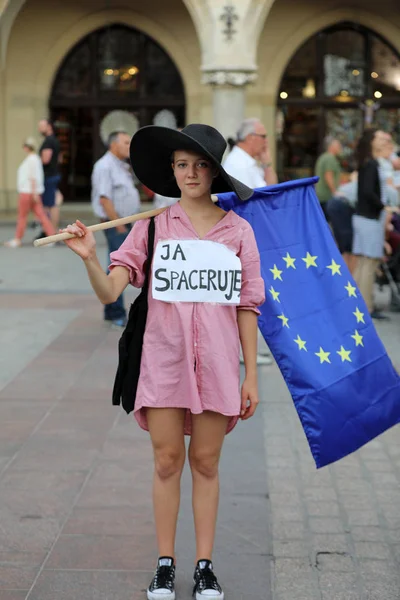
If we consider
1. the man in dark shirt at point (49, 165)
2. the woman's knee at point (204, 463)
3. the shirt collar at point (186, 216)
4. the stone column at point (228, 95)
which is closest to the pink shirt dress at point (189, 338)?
the shirt collar at point (186, 216)

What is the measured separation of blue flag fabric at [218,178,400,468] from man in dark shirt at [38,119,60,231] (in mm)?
12589

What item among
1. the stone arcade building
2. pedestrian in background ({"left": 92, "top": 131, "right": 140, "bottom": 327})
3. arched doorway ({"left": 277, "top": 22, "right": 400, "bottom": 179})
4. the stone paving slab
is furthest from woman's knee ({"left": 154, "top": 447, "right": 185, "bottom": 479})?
arched doorway ({"left": 277, "top": 22, "right": 400, "bottom": 179})

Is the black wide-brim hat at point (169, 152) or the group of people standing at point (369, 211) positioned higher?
the black wide-brim hat at point (169, 152)

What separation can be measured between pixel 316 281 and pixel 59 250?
12233mm

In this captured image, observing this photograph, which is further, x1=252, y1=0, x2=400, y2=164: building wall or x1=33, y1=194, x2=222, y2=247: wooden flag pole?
x1=252, y1=0, x2=400, y2=164: building wall

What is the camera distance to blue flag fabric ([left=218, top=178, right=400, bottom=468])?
4.08m

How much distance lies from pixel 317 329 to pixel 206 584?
1078 mm

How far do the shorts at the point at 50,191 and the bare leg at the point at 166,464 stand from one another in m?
13.4

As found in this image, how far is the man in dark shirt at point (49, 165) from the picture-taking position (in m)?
16.6

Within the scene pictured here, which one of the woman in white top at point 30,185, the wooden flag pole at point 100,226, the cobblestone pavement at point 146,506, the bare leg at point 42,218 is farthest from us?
the woman in white top at point 30,185

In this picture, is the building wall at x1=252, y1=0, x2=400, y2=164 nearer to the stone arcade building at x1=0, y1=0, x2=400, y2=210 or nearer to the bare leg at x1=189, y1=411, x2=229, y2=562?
the stone arcade building at x1=0, y1=0, x2=400, y2=210

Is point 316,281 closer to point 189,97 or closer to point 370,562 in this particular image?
point 370,562

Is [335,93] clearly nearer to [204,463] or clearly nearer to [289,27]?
[289,27]

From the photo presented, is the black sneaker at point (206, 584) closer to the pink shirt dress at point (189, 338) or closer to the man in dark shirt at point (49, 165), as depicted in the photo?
the pink shirt dress at point (189, 338)
